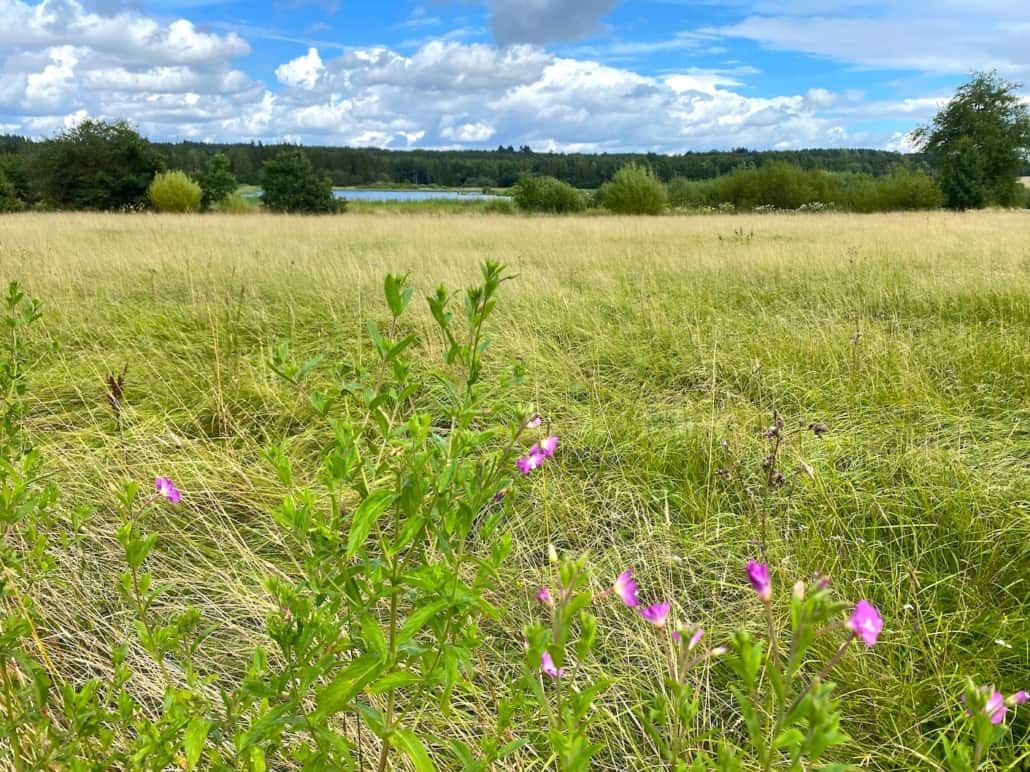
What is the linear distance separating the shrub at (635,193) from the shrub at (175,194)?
1538 centimetres

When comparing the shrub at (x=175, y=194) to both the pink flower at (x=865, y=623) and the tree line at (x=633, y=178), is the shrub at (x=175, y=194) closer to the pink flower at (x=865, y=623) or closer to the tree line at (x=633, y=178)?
the tree line at (x=633, y=178)

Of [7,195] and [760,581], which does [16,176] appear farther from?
[760,581]

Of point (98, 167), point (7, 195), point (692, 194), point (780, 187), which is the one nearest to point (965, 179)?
point (780, 187)

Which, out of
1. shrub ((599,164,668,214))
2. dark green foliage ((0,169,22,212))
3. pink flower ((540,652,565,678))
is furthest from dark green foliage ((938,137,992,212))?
dark green foliage ((0,169,22,212))

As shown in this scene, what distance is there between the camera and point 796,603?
67cm

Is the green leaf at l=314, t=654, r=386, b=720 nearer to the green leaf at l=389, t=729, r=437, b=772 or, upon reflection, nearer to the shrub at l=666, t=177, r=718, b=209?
the green leaf at l=389, t=729, r=437, b=772

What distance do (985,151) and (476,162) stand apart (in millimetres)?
52248

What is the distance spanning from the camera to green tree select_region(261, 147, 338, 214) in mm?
27312

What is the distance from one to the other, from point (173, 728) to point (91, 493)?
1931mm

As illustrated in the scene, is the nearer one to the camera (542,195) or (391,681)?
(391,681)

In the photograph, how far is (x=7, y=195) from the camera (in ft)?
104

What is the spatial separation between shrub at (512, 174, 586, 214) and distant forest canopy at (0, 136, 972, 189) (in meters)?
24.1

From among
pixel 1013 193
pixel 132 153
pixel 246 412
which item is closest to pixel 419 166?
pixel 132 153

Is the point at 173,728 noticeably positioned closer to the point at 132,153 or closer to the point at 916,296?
the point at 916,296
